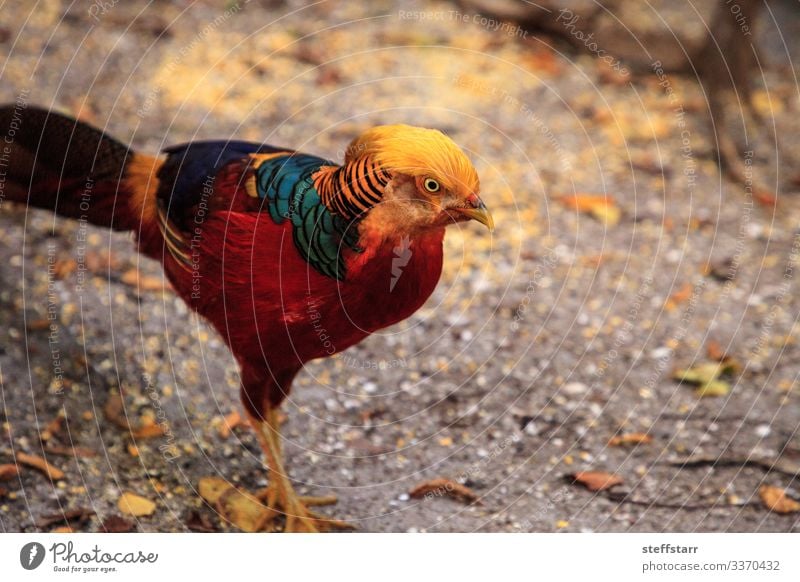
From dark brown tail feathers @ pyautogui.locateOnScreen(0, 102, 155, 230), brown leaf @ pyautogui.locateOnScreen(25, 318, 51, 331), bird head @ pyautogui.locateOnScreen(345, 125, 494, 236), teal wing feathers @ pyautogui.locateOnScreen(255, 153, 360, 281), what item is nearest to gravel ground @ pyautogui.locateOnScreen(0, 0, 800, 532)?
brown leaf @ pyautogui.locateOnScreen(25, 318, 51, 331)

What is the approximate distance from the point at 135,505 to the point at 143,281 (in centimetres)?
87

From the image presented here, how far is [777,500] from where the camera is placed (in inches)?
92.8

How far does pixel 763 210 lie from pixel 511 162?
0.93 m

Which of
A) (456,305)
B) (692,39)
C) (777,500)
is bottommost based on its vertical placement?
(777,500)

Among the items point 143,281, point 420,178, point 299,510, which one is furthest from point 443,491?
point 143,281

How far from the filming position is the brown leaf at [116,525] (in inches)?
83.0

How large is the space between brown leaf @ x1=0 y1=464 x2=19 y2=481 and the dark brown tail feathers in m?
0.61

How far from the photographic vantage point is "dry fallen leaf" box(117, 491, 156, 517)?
2.16m

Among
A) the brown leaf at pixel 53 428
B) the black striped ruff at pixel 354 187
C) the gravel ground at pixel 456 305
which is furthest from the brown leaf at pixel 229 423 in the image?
the black striped ruff at pixel 354 187

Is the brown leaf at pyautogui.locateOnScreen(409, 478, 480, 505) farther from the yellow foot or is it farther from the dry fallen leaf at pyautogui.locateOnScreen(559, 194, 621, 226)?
the dry fallen leaf at pyautogui.locateOnScreen(559, 194, 621, 226)

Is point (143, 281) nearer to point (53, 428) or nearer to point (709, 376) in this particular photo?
point (53, 428)
